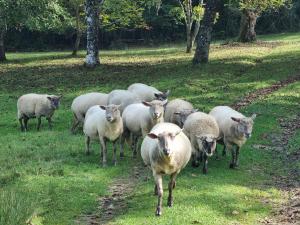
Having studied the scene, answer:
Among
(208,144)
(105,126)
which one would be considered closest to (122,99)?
(105,126)

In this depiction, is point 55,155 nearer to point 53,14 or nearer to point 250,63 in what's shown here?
point 250,63

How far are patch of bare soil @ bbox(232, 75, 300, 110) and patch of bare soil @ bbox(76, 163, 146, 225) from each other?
415 inches

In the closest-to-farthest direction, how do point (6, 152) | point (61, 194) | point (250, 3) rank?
1. point (61, 194)
2. point (6, 152)
3. point (250, 3)

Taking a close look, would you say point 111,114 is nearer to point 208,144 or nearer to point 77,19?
point 208,144

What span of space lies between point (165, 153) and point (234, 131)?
183 inches

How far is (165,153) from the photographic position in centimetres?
1099

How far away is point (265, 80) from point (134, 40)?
3884cm

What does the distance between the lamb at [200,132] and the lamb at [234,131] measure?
0.47m

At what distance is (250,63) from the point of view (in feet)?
115

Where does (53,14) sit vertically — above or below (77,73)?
above

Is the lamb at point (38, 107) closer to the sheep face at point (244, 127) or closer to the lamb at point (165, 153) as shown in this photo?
the sheep face at point (244, 127)

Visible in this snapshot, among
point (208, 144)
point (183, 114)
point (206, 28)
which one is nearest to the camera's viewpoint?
point (208, 144)

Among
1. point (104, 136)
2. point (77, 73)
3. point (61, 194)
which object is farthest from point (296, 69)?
point (61, 194)

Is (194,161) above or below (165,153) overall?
below
